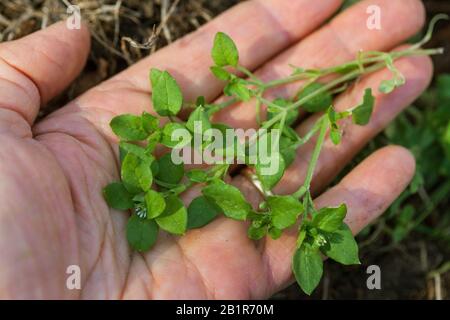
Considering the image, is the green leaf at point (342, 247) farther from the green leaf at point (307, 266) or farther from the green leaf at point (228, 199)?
the green leaf at point (228, 199)

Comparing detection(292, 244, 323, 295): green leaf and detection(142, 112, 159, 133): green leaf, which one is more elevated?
detection(142, 112, 159, 133): green leaf

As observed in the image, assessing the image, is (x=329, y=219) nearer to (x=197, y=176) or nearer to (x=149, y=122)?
(x=197, y=176)

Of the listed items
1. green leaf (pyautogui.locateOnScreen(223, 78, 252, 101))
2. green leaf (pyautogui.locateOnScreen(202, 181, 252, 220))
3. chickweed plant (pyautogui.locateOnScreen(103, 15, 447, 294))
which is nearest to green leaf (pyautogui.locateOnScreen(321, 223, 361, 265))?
chickweed plant (pyautogui.locateOnScreen(103, 15, 447, 294))

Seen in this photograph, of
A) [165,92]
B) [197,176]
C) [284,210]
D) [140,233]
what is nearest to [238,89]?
[165,92]

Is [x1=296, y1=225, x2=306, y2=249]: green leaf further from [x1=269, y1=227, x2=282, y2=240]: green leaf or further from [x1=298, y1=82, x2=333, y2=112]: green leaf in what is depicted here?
[x1=298, y1=82, x2=333, y2=112]: green leaf

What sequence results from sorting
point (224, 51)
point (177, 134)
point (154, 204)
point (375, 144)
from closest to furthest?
point (154, 204) < point (177, 134) < point (224, 51) < point (375, 144)
